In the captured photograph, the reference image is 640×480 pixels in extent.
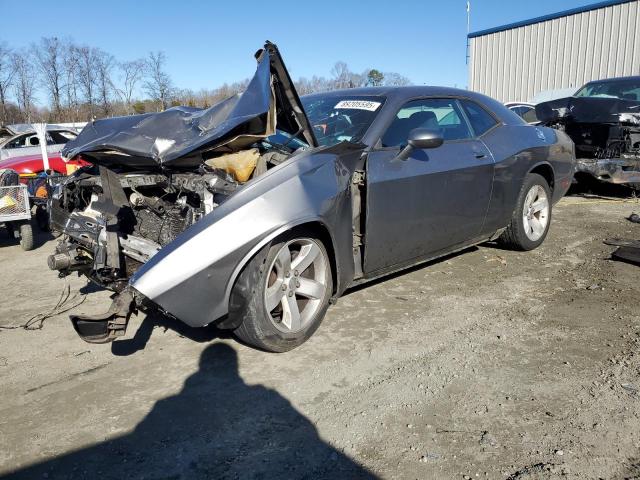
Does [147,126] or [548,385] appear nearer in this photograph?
[548,385]

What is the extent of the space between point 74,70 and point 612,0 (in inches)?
940

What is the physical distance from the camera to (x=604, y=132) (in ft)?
27.2

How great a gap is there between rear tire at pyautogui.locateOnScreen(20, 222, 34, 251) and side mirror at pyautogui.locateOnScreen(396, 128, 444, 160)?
501cm

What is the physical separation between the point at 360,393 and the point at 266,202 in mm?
1149

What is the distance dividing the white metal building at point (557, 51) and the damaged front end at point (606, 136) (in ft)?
44.1

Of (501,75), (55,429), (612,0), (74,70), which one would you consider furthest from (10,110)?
(55,429)

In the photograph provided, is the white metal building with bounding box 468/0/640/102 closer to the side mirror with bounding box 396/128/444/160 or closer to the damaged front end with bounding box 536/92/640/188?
the damaged front end with bounding box 536/92/640/188

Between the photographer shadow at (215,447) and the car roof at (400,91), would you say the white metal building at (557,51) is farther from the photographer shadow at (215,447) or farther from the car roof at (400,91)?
the photographer shadow at (215,447)

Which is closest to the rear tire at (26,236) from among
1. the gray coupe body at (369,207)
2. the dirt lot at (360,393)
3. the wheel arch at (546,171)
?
the dirt lot at (360,393)

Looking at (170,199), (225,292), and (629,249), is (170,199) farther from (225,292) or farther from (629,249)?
(629,249)

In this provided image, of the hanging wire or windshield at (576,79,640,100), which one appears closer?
the hanging wire

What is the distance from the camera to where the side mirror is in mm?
3607

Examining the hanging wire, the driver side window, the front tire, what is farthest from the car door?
the hanging wire

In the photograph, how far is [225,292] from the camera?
287 centimetres
